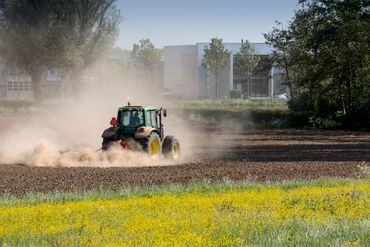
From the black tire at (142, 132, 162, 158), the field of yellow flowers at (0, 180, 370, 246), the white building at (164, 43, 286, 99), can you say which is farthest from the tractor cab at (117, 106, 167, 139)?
the white building at (164, 43, 286, 99)

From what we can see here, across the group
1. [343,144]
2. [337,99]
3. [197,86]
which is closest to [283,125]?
[337,99]

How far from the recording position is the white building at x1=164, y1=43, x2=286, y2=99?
4129 inches

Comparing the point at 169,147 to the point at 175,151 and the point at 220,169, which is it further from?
the point at 220,169

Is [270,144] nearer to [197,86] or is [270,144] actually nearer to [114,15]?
[114,15]

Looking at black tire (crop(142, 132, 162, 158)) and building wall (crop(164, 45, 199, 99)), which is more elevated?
building wall (crop(164, 45, 199, 99))

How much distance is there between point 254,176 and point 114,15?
53.1 metres

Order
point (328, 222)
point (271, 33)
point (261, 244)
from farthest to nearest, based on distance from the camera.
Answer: point (271, 33)
point (328, 222)
point (261, 244)

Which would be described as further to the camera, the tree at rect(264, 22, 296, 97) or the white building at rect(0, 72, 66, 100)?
the white building at rect(0, 72, 66, 100)

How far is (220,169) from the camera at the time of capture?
64.1 ft

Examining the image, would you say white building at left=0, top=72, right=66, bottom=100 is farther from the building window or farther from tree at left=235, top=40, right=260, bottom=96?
tree at left=235, top=40, right=260, bottom=96

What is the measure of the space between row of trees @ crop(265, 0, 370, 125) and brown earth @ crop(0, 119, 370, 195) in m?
13.2

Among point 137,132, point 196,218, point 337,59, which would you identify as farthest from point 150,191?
point 337,59

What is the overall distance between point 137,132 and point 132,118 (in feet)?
2.41

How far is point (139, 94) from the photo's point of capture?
4175 cm
